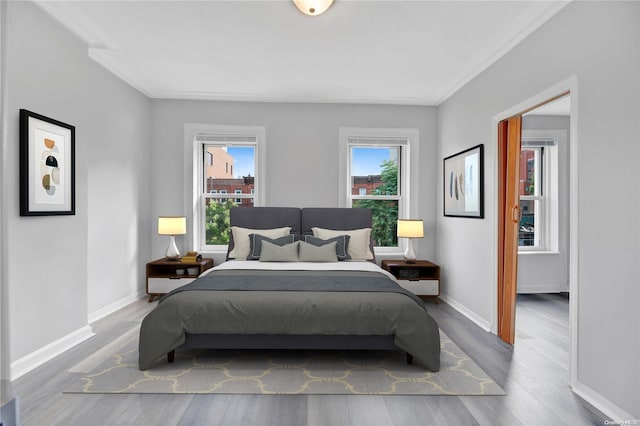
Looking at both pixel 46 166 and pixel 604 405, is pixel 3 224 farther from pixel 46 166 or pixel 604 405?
pixel 46 166

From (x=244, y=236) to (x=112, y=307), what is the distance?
5.47 feet

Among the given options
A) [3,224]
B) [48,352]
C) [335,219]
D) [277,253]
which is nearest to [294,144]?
[335,219]

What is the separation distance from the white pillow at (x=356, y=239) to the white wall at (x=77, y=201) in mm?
2374

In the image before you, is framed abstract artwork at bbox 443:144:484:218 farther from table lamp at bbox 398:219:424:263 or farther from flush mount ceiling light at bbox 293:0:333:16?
flush mount ceiling light at bbox 293:0:333:16

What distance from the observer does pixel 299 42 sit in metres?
3.44

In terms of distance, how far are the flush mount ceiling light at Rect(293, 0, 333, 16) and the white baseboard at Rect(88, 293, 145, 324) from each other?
3565 millimetres

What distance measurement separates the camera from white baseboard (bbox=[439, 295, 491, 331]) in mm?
3758

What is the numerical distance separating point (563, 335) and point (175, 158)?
16.5 ft

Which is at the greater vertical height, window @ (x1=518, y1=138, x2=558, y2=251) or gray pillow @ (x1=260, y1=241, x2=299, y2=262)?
window @ (x1=518, y1=138, x2=558, y2=251)

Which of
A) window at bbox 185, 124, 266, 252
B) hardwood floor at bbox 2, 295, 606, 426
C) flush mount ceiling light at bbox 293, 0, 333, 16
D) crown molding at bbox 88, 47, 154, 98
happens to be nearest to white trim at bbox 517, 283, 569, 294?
hardwood floor at bbox 2, 295, 606, 426

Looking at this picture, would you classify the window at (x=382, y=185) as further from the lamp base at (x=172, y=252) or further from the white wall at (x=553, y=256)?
the lamp base at (x=172, y=252)

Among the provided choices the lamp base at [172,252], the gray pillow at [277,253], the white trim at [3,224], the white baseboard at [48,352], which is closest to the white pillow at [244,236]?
the gray pillow at [277,253]

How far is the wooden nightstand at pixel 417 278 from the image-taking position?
4684mm

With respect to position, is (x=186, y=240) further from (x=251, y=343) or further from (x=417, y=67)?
(x=417, y=67)
